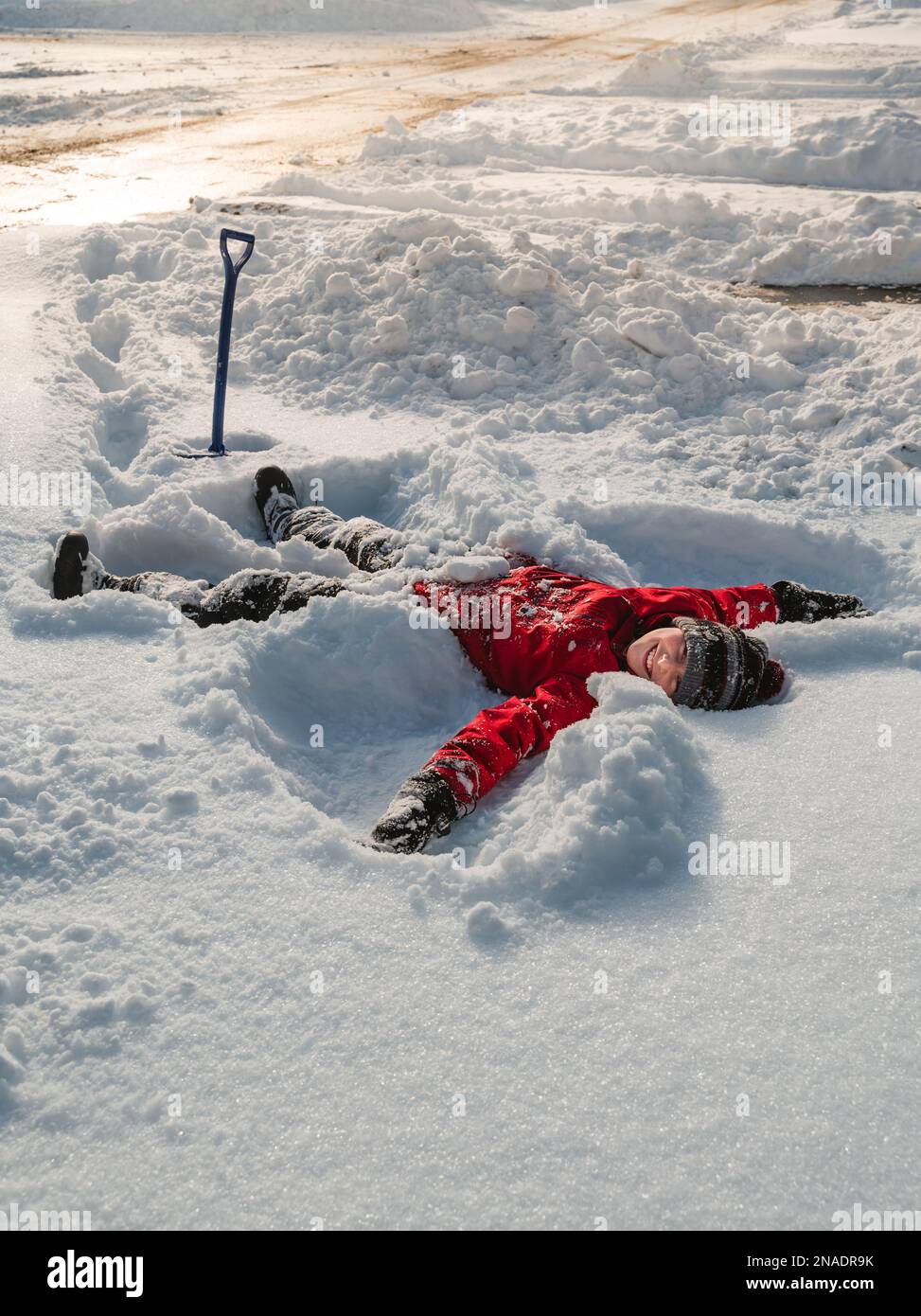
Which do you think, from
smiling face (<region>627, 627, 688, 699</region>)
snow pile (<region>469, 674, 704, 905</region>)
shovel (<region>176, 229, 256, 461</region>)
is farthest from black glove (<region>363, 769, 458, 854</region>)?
shovel (<region>176, 229, 256, 461</region>)

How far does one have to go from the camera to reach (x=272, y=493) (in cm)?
357

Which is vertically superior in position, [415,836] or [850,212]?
[850,212]

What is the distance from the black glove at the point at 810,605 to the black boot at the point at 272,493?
164cm

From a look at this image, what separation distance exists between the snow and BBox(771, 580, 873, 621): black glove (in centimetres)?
12

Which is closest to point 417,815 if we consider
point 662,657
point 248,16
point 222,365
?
point 662,657

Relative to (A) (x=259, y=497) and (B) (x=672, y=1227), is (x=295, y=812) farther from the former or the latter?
(A) (x=259, y=497)

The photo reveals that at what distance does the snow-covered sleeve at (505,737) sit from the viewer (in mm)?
2262

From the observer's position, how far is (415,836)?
212cm

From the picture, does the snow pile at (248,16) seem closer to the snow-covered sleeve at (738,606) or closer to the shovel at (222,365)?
the shovel at (222,365)

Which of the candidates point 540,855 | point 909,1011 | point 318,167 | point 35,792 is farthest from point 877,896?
point 318,167

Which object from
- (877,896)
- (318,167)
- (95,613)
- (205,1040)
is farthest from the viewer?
(318,167)

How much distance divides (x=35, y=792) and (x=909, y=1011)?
1630mm

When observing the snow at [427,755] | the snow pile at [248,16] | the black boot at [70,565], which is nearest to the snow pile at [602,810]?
the snow at [427,755]

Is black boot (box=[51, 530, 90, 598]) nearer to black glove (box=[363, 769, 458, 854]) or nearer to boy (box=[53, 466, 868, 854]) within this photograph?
boy (box=[53, 466, 868, 854])
